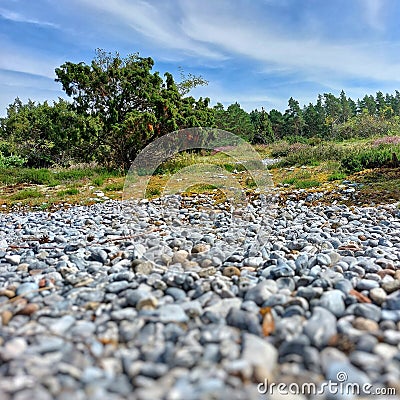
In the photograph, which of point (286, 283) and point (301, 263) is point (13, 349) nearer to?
point (286, 283)

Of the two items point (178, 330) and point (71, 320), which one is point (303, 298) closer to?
point (178, 330)

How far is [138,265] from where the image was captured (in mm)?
2578

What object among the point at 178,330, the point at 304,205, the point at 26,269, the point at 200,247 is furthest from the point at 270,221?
the point at 178,330

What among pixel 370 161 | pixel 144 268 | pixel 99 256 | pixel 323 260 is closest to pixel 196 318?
pixel 144 268

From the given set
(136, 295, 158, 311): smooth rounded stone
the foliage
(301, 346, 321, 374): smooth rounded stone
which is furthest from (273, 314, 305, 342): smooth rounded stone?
the foliage

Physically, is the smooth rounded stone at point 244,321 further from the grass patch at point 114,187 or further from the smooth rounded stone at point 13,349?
the grass patch at point 114,187

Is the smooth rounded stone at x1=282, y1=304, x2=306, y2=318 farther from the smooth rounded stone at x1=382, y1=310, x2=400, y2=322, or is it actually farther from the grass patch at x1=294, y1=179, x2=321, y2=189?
the grass patch at x1=294, y1=179, x2=321, y2=189

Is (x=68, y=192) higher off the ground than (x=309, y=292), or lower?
higher

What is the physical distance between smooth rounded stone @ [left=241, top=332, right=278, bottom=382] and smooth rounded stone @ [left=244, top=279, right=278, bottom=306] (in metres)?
0.43

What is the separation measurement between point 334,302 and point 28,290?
177 cm

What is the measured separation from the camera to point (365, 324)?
64.2 inches

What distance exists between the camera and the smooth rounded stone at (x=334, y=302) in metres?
1.78

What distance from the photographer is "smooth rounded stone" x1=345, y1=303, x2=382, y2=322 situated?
172cm

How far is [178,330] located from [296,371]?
0.53 meters
